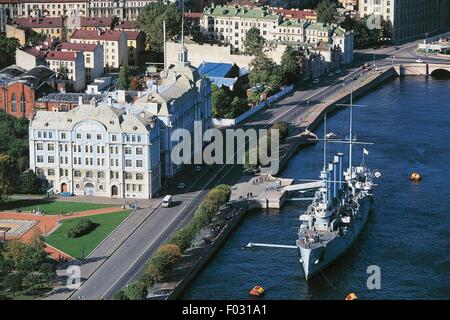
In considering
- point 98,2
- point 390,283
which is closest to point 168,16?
point 98,2

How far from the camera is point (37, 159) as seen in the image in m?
64.2

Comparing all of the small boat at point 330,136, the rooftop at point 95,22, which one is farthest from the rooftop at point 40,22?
the small boat at point 330,136

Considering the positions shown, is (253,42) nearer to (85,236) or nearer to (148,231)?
(148,231)

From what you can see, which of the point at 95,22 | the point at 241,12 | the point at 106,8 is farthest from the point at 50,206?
the point at 106,8

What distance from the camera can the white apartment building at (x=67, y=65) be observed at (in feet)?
305

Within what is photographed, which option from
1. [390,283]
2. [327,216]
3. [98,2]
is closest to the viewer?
[390,283]

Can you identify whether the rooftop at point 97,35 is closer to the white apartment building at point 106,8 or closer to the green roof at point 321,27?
the white apartment building at point 106,8

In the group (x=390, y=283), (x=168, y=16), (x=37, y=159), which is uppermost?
(x=168, y=16)

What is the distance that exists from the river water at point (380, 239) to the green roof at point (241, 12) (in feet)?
106

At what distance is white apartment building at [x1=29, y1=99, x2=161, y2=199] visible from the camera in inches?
2451

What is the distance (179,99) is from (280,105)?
76.6 feet

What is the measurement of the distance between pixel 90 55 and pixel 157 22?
13.2 m
